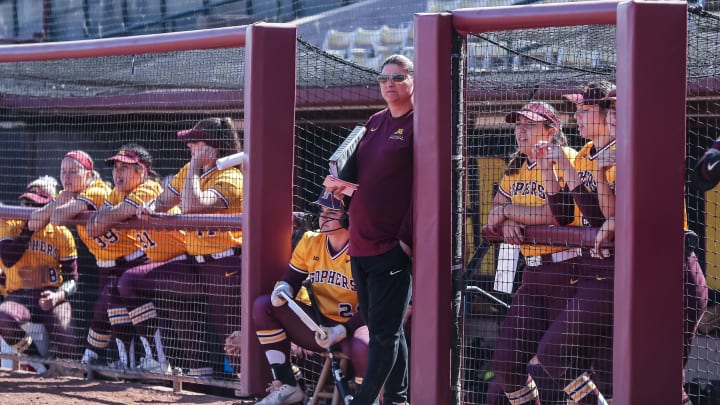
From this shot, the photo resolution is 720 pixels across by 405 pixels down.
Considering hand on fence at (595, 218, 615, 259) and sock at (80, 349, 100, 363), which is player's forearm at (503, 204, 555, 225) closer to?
hand on fence at (595, 218, 615, 259)

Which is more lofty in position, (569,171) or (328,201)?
(569,171)

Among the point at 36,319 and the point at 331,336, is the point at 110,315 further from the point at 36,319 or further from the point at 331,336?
the point at 331,336

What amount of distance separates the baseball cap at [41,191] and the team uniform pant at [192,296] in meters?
1.15

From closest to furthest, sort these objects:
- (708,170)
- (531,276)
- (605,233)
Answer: (708,170) → (605,233) → (531,276)

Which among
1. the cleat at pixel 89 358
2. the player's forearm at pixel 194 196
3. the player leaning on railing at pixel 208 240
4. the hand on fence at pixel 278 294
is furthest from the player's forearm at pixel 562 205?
the cleat at pixel 89 358

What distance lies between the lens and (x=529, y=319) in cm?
414

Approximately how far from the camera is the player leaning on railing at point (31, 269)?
21.1 feet

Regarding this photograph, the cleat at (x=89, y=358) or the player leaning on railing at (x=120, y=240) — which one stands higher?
the player leaning on railing at (x=120, y=240)

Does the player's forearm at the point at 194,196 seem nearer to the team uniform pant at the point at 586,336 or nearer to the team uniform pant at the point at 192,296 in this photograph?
the team uniform pant at the point at 192,296

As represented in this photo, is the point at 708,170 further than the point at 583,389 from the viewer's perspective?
No

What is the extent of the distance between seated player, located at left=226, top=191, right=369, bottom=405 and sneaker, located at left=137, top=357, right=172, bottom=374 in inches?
43.4

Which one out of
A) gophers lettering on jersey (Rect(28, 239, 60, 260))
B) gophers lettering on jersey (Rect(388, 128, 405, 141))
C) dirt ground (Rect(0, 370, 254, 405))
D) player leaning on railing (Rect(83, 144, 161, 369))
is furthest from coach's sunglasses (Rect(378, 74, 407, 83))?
gophers lettering on jersey (Rect(28, 239, 60, 260))

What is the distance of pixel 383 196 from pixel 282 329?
3.14ft

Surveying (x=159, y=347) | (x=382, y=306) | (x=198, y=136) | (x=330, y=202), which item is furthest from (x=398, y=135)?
(x=159, y=347)
